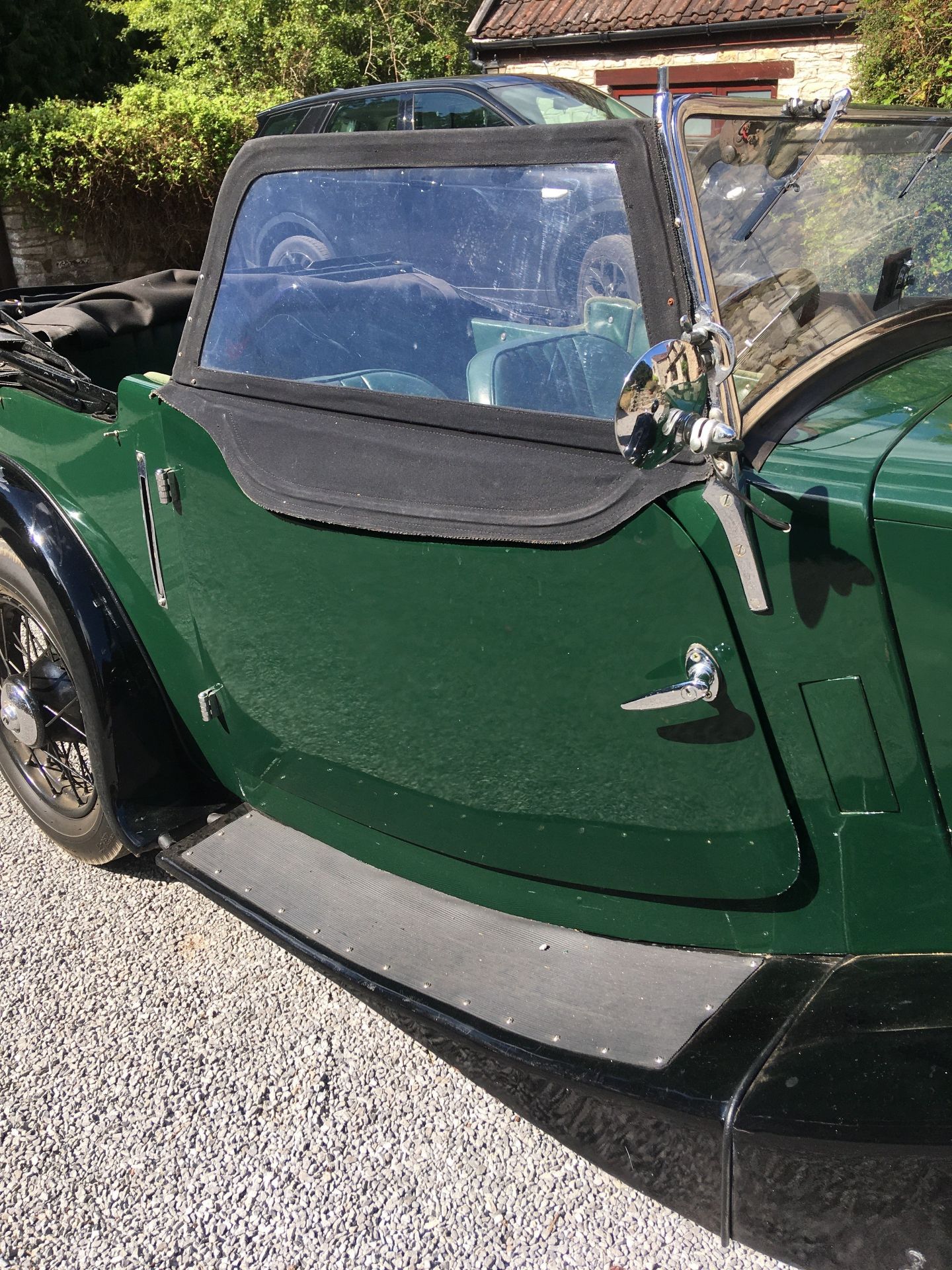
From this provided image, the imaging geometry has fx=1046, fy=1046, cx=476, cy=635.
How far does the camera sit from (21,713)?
272cm

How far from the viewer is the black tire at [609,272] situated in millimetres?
1643

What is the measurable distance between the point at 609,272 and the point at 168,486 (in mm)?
1024

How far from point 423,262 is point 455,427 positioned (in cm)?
33

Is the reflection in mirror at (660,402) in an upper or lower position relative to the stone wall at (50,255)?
upper

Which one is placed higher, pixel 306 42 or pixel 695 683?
pixel 306 42

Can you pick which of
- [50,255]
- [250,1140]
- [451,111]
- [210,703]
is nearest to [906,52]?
[451,111]

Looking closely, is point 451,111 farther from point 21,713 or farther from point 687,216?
point 687,216

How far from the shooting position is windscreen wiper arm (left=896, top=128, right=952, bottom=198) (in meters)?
2.13

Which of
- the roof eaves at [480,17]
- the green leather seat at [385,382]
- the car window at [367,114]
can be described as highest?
the roof eaves at [480,17]

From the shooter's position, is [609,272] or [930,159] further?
[930,159]

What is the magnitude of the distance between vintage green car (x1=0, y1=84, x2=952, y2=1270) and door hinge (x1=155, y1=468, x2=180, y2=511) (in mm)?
11

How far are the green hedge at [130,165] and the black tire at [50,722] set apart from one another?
8407mm

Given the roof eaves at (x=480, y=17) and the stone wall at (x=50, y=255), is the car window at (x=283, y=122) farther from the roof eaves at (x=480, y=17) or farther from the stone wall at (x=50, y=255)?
the roof eaves at (x=480, y=17)

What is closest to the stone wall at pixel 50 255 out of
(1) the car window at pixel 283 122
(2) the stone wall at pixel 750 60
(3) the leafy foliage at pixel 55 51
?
(3) the leafy foliage at pixel 55 51
